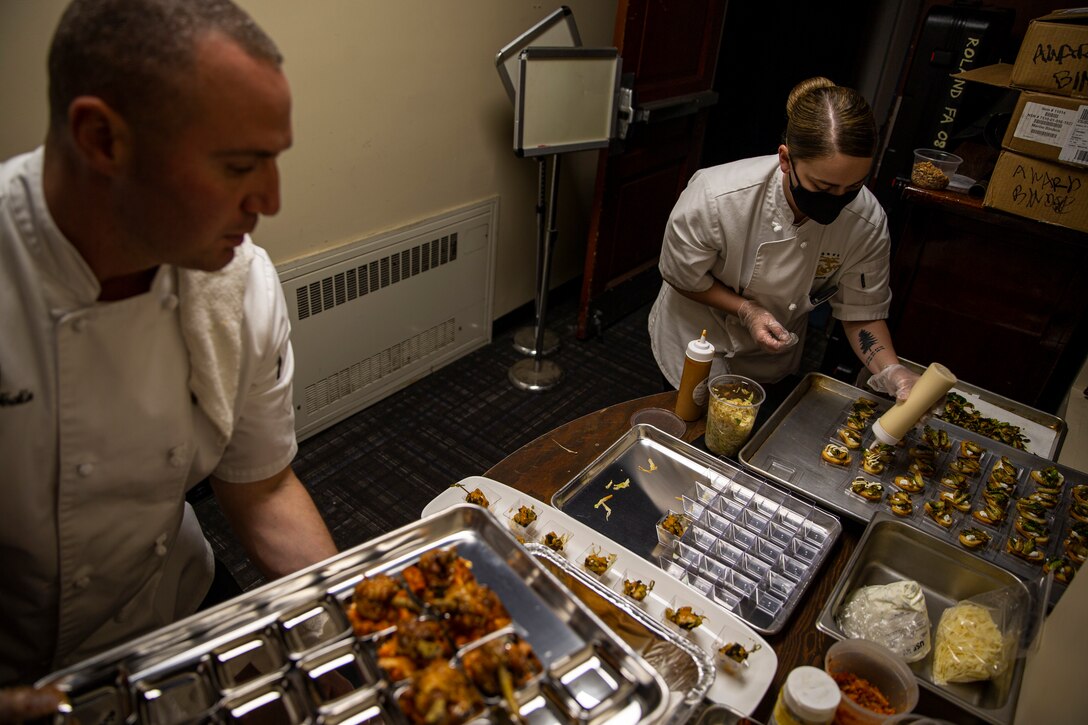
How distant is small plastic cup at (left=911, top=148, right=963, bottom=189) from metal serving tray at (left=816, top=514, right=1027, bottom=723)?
185cm

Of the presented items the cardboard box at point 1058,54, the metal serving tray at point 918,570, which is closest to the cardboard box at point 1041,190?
the cardboard box at point 1058,54

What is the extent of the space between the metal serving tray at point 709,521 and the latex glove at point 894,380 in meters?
0.57

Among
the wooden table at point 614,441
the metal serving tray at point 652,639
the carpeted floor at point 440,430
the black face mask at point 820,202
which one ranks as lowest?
the carpeted floor at point 440,430

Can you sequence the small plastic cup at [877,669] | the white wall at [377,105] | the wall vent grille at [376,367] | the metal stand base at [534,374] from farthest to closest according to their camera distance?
the metal stand base at [534,374] < the wall vent grille at [376,367] < the white wall at [377,105] < the small plastic cup at [877,669]

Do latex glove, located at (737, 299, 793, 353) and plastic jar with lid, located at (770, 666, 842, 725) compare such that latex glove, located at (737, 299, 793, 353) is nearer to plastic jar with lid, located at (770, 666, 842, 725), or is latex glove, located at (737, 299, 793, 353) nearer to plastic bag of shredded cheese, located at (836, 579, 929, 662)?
plastic bag of shredded cheese, located at (836, 579, 929, 662)

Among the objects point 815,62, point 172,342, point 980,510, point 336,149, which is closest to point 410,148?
point 336,149

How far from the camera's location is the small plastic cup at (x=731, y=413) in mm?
1652

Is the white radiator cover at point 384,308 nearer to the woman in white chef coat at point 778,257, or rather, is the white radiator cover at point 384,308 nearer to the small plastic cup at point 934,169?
the woman in white chef coat at point 778,257

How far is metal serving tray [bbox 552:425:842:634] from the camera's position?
137 centimetres

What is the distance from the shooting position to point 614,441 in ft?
5.67

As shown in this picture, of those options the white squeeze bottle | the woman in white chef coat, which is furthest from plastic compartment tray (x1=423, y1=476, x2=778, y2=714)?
the woman in white chef coat

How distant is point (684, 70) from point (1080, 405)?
97.9 inches

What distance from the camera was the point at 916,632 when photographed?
4.13 ft

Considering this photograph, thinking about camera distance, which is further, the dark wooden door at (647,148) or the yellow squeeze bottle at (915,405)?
the dark wooden door at (647,148)
